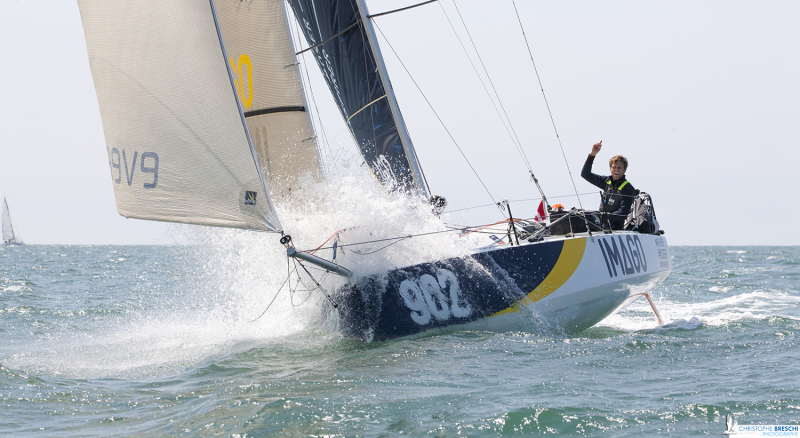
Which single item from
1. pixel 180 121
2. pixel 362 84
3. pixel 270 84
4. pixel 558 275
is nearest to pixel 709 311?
pixel 558 275

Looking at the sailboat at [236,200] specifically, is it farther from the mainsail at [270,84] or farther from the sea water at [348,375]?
the mainsail at [270,84]

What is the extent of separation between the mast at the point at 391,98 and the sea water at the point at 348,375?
1.64 m

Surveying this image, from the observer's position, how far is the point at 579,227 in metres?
5.73

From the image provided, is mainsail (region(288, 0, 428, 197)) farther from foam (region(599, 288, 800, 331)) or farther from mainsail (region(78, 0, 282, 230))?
foam (region(599, 288, 800, 331))

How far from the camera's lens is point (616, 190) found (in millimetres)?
6117

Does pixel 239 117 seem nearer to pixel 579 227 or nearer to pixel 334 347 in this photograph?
pixel 334 347

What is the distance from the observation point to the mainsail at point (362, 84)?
20.8ft

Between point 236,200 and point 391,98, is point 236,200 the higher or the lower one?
the lower one

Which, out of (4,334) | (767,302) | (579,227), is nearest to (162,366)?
(4,334)

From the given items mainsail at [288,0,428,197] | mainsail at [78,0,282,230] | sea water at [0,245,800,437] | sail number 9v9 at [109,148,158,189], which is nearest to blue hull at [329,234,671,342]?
sea water at [0,245,800,437]

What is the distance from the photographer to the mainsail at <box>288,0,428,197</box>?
20.8 feet

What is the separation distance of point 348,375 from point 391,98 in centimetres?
335

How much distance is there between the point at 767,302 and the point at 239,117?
801cm

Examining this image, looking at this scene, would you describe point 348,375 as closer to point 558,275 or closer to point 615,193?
point 558,275
